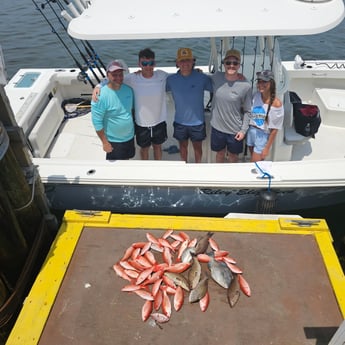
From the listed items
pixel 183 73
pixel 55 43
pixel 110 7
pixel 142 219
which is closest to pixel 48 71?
pixel 110 7

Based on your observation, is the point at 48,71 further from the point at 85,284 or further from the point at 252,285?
the point at 252,285

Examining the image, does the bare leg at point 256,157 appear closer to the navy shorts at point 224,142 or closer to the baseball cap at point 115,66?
the navy shorts at point 224,142

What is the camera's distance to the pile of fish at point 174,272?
9.14ft

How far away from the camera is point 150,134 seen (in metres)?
4.29

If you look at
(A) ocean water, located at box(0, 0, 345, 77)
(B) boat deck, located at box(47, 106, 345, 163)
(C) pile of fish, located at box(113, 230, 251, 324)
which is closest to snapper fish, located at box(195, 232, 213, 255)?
(C) pile of fish, located at box(113, 230, 251, 324)

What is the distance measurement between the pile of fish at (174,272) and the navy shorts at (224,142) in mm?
1312

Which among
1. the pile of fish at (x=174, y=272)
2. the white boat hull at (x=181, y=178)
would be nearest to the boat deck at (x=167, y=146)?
the white boat hull at (x=181, y=178)

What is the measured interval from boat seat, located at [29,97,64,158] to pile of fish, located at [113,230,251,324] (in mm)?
2343

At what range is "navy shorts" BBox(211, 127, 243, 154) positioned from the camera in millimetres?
4156

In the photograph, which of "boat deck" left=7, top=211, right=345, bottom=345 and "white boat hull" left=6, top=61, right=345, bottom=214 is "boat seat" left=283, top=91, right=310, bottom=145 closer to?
"white boat hull" left=6, top=61, right=345, bottom=214

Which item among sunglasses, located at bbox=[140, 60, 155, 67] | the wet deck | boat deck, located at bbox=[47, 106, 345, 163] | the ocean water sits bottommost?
the ocean water

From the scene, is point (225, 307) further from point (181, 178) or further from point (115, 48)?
point (115, 48)

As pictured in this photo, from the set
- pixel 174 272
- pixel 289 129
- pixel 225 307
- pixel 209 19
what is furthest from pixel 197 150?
pixel 225 307

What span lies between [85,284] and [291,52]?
374 inches
